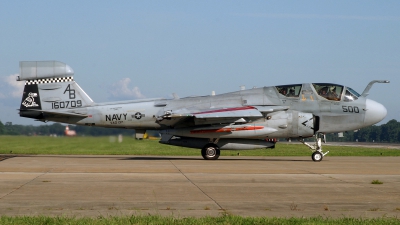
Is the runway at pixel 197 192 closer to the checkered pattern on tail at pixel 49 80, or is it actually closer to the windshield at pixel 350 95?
the windshield at pixel 350 95

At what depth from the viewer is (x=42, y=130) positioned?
26.6 metres

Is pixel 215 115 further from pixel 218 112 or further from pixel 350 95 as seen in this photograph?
pixel 350 95

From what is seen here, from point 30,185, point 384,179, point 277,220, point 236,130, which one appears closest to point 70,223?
point 277,220

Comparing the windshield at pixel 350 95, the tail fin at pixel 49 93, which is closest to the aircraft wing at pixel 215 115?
the windshield at pixel 350 95

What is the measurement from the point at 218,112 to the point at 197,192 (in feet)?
35.9

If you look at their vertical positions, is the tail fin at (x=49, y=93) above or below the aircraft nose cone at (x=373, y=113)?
above

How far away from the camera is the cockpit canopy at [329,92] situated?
77.0ft

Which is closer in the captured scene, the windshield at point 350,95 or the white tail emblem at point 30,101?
the windshield at point 350,95

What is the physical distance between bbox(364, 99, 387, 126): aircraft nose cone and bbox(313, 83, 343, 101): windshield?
1.39 m

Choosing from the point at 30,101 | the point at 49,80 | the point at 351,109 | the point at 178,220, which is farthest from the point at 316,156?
the point at 178,220

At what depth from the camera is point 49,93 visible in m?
24.6

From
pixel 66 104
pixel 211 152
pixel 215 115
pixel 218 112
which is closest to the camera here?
pixel 215 115

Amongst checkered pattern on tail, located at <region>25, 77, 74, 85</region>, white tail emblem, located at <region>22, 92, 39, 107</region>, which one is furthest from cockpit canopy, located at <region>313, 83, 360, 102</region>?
white tail emblem, located at <region>22, 92, 39, 107</region>

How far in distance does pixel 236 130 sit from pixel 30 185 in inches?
460
